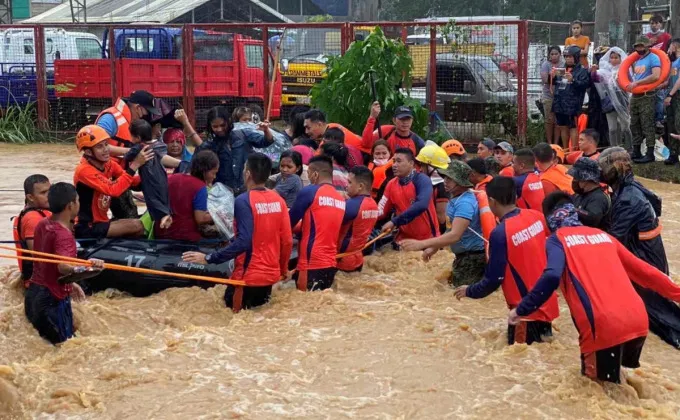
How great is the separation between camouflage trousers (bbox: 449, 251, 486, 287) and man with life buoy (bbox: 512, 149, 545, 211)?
0.69m

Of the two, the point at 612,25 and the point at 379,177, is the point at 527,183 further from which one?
the point at 612,25

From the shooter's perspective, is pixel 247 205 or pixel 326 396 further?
pixel 247 205

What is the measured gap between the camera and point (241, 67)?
20125 mm

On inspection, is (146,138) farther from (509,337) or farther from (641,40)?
(641,40)

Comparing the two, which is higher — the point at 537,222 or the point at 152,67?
the point at 152,67

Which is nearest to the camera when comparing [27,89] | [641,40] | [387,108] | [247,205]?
[247,205]

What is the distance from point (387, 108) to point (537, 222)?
6968 mm

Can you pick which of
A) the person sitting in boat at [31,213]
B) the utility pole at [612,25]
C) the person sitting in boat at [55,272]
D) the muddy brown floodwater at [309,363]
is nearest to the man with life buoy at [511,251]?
the muddy brown floodwater at [309,363]

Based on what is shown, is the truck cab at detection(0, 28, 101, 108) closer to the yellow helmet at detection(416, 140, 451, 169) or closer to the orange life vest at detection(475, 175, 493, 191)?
the yellow helmet at detection(416, 140, 451, 169)

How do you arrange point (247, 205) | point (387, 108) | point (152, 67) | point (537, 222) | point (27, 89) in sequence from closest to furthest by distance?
point (537, 222) → point (247, 205) → point (387, 108) → point (152, 67) → point (27, 89)

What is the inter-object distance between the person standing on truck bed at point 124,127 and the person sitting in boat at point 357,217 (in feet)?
7.16

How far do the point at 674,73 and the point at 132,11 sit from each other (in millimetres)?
31641

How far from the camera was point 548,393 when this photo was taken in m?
5.96

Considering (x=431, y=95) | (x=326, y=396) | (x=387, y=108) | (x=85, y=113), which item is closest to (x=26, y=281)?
(x=326, y=396)
